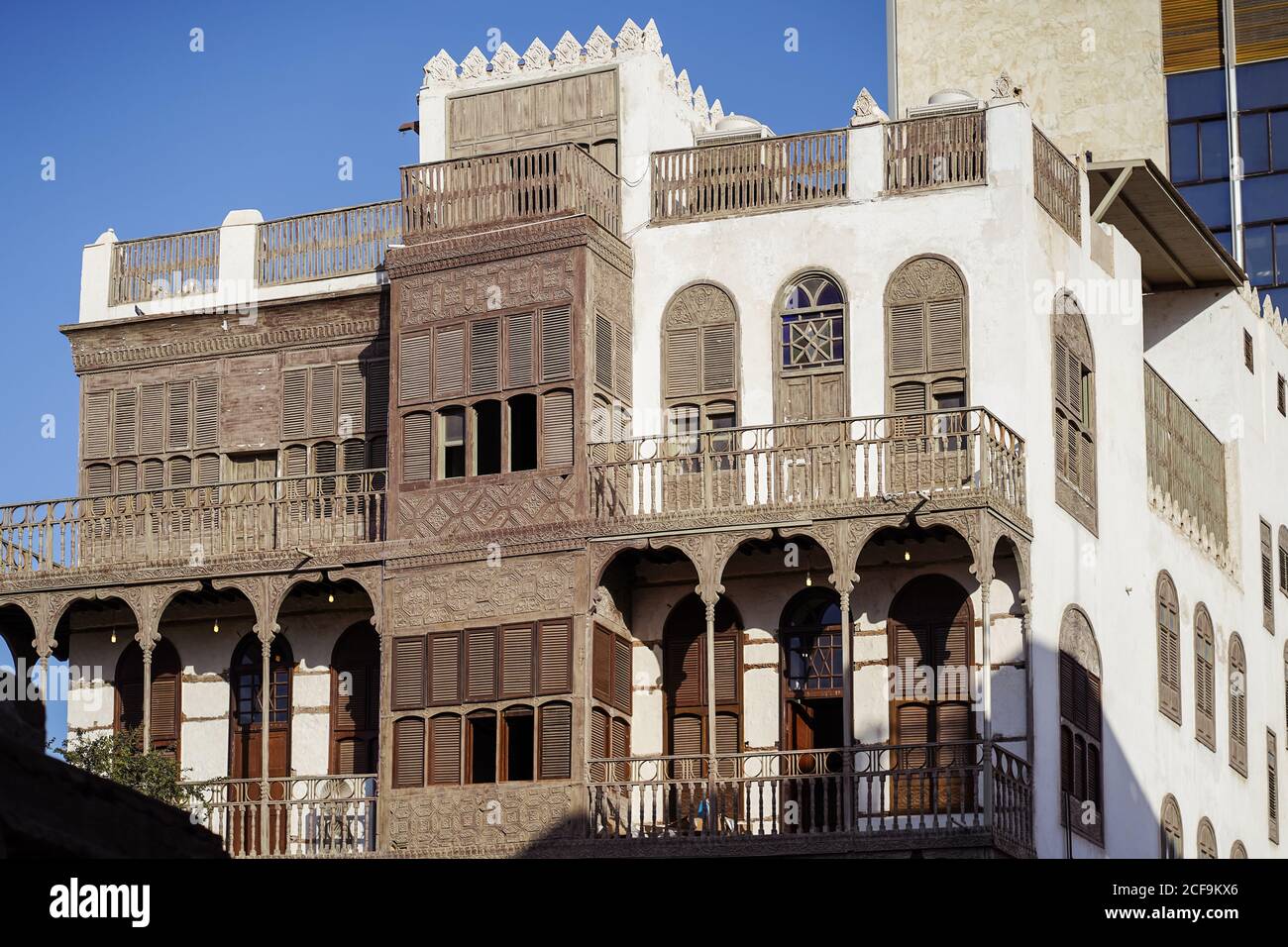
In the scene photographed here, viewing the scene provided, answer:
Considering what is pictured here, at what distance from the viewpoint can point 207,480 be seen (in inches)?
1619

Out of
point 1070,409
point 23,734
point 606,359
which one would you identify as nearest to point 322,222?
point 606,359

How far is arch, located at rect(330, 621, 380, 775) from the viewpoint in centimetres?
3881

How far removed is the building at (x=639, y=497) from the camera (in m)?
35.7

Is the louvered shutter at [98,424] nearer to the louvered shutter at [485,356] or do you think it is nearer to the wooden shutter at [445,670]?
the louvered shutter at [485,356]

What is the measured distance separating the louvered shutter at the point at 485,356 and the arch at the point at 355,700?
408 centimetres

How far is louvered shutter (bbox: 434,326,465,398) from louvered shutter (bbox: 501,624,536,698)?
3.48 m

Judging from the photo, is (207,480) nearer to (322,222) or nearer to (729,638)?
(322,222)

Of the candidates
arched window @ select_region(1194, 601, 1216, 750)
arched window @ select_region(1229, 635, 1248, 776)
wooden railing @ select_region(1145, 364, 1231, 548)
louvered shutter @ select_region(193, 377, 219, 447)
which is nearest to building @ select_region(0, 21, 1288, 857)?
louvered shutter @ select_region(193, 377, 219, 447)

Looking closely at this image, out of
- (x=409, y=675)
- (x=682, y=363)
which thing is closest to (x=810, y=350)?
(x=682, y=363)

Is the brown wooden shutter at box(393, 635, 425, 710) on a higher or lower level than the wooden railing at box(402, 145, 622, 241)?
lower

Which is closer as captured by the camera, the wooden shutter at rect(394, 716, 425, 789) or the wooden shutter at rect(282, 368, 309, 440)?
the wooden shutter at rect(394, 716, 425, 789)

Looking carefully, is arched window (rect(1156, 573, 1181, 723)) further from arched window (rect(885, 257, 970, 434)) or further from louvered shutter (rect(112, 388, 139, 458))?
louvered shutter (rect(112, 388, 139, 458))

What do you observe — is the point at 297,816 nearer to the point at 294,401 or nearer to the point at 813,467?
the point at 294,401

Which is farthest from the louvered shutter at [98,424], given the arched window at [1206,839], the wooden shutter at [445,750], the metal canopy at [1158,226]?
the arched window at [1206,839]
